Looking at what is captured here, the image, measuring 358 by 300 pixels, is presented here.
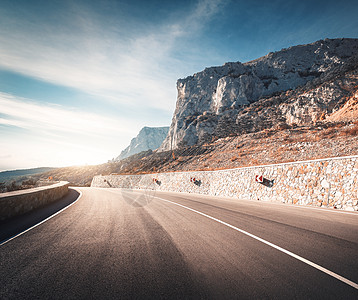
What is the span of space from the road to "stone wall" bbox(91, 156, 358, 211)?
176 inches

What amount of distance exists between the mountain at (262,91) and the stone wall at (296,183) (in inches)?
1606

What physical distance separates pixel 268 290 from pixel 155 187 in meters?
29.9

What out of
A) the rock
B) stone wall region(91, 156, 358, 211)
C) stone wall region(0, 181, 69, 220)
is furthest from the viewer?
the rock

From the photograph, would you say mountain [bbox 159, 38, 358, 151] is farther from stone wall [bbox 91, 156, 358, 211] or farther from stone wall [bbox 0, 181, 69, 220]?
stone wall [bbox 0, 181, 69, 220]

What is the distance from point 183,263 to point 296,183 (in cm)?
1089

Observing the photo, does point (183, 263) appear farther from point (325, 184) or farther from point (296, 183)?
point (296, 183)

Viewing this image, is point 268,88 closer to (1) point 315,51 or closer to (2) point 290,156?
(1) point 315,51

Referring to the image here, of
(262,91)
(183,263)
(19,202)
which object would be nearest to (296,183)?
(183,263)

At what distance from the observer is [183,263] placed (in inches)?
123

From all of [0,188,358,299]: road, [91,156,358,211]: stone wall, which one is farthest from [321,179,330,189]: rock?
[0,188,358,299]: road

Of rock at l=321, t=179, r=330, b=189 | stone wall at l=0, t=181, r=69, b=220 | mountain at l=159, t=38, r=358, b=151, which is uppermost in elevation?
mountain at l=159, t=38, r=358, b=151

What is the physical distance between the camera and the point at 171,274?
2766mm

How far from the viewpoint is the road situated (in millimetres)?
2324

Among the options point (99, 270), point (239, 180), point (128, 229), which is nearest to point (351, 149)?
point (239, 180)
